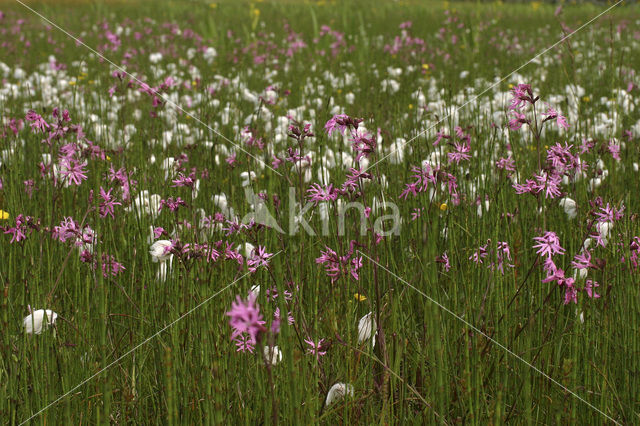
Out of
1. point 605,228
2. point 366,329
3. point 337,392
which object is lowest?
point 337,392

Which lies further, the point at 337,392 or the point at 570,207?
the point at 570,207

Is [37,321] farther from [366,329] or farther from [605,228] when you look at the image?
[605,228]

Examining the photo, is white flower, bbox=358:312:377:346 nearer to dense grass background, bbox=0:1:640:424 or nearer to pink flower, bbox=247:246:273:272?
dense grass background, bbox=0:1:640:424

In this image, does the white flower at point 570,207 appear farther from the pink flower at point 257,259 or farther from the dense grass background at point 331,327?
the pink flower at point 257,259

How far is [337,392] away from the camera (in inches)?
63.9

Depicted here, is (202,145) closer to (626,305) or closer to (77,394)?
(77,394)

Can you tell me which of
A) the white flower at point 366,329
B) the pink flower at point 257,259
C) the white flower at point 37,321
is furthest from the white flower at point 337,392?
the white flower at point 37,321

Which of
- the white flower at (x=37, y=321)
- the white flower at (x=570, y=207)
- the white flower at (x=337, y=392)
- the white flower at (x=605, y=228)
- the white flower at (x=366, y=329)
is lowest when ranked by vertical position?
the white flower at (x=337, y=392)

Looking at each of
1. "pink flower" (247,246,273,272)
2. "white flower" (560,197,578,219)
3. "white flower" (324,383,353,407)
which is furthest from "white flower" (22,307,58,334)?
"white flower" (560,197,578,219)

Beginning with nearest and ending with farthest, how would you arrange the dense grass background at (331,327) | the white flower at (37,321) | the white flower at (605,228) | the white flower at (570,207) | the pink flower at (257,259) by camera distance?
the dense grass background at (331,327) → the white flower at (37,321) → the pink flower at (257,259) → the white flower at (605,228) → the white flower at (570,207)

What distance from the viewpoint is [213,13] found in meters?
13.1

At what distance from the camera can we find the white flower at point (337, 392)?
5.29 ft

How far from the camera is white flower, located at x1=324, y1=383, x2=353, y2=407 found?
1.61m

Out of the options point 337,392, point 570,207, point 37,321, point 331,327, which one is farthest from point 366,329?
point 570,207
